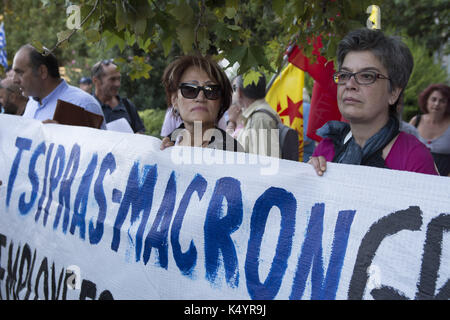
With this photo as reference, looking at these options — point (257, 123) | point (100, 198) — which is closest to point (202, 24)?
point (100, 198)

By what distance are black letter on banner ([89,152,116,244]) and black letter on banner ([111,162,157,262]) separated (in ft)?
0.41

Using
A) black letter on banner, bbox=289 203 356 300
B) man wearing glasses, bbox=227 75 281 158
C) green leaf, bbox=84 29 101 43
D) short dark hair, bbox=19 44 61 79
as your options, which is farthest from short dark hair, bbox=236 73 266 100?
black letter on banner, bbox=289 203 356 300

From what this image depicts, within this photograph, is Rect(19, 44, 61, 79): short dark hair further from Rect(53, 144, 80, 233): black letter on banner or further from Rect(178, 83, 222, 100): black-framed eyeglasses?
Rect(178, 83, 222, 100): black-framed eyeglasses

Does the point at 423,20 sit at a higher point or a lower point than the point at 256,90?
higher

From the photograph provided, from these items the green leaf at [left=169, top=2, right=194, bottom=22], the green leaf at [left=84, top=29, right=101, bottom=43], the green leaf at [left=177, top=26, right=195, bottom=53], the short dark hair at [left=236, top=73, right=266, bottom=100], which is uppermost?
the green leaf at [left=169, top=2, right=194, bottom=22]

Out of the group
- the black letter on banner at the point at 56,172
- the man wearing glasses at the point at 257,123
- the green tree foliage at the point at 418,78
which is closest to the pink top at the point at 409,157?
the man wearing glasses at the point at 257,123

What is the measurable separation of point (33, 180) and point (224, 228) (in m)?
1.58

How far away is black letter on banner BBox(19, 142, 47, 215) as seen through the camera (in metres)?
3.00

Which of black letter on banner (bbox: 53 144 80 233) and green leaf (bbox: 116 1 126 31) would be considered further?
black letter on banner (bbox: 53 144 80 233)

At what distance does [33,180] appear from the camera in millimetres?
Result: 3059

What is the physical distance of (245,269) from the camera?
1933 mm

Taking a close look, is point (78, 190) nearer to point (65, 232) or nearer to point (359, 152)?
point (65, 232)

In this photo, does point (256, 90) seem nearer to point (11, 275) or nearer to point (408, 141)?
point (408, 141)
